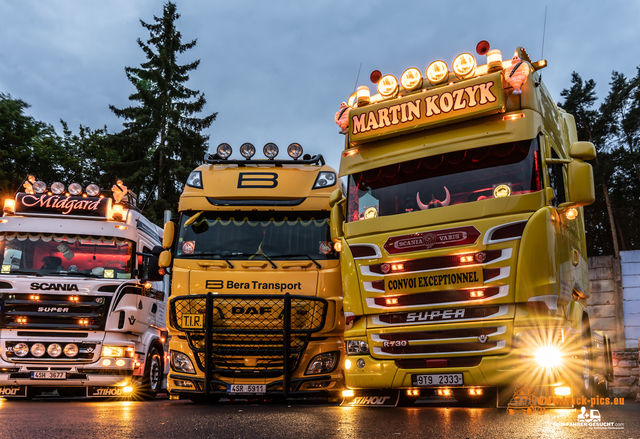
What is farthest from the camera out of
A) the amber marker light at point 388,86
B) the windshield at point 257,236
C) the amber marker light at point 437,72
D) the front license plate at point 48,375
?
the front license plate at point 48,375

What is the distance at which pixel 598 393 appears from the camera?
31.1 feet

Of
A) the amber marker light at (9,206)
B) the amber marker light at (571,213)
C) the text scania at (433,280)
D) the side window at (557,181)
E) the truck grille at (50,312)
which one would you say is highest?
the amber marker light at (9,206)

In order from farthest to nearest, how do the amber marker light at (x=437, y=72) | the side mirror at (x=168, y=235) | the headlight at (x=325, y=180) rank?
the headlight at (x=325, y=180)
the side mirror at (x=168, y=235)
the amber marker light at (x=437, y=72)

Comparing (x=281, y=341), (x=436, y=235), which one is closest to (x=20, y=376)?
(x=281, y=341)

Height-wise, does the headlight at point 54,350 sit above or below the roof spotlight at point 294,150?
below

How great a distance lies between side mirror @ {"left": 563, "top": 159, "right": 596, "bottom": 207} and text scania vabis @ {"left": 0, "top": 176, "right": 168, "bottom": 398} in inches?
260

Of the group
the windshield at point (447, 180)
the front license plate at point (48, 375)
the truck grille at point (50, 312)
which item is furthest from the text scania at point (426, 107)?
the front license plate at point (48, 375)

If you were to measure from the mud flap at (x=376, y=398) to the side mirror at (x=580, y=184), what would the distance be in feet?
9.86

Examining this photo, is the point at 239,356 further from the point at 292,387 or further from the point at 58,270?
the point at 58,270

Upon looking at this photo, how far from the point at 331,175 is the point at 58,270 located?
5.18 meters

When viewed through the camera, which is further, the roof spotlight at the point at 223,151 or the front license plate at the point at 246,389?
the roof spotlight at the point at 223,151

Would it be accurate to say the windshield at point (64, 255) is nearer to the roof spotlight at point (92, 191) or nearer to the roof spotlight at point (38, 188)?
the roof spotlight at point (38, 188)

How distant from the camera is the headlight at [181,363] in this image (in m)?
8.60

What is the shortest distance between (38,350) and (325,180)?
5665mm
